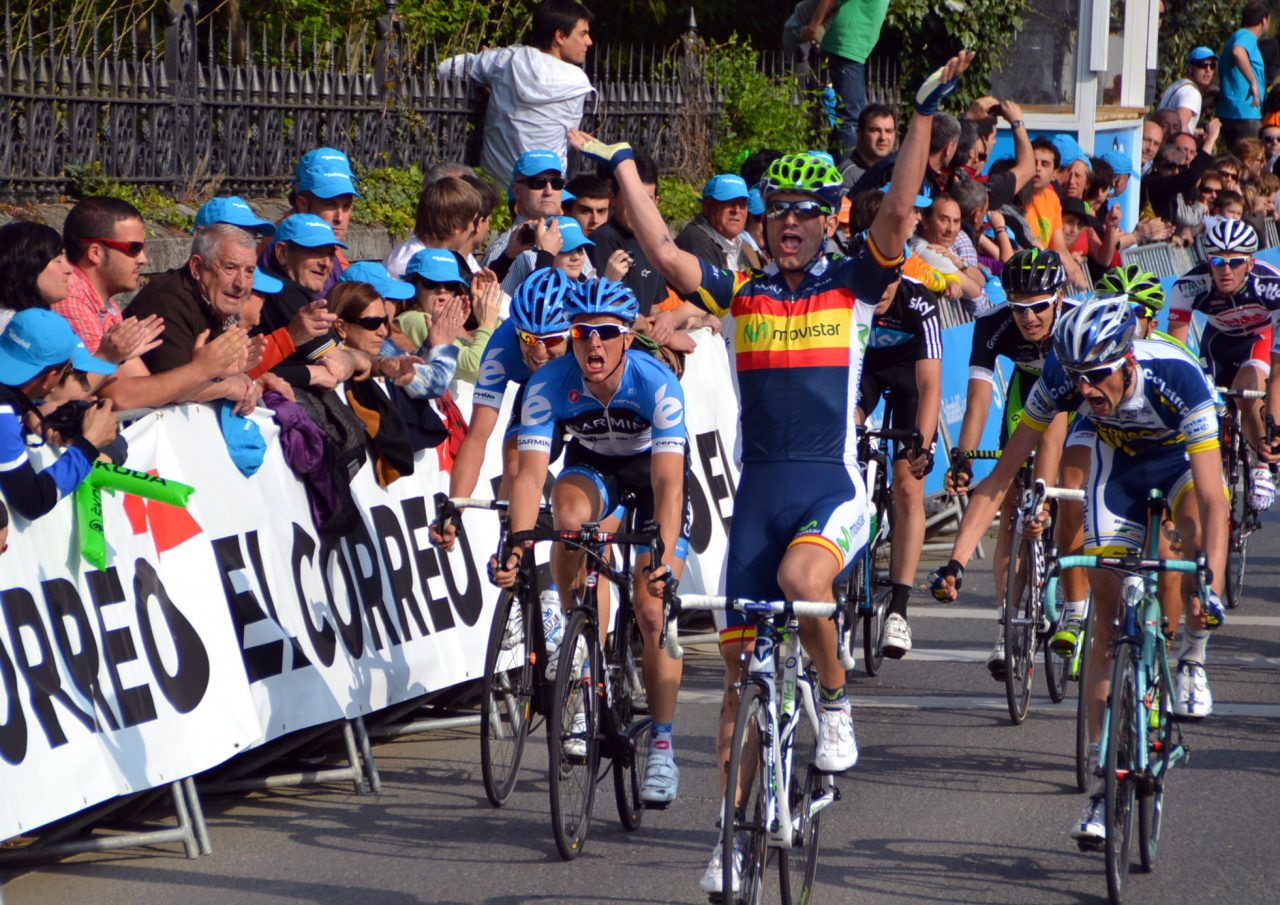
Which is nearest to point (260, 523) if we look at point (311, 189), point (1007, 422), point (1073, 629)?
point (311, 189)

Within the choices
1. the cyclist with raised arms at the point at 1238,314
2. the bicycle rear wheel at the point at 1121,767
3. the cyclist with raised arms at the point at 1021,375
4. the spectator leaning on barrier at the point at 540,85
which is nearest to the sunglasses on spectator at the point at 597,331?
the cyclist with raised arms at the point at 1021,375

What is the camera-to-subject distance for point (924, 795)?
7.56 meters

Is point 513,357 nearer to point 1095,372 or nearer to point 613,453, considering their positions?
point 613,453

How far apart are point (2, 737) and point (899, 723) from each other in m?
4.32

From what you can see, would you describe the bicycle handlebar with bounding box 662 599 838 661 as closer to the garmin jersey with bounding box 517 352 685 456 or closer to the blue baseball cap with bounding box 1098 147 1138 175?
the garmin jersey with bounding box 517 352 685 456

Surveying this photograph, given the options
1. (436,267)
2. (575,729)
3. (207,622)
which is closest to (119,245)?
(207,622)

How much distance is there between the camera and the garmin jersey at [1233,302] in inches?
473

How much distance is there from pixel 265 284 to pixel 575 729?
260cm

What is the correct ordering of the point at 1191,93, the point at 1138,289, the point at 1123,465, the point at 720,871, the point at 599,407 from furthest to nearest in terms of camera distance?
the point at 1191,93
the point at 1138,289
the point at 1123,465
the point at 599,407
the point at 720,871

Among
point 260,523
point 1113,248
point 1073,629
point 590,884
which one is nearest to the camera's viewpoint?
point 590,884

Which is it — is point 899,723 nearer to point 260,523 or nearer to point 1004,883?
point 1004,883

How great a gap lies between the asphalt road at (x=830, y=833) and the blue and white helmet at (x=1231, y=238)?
370cm

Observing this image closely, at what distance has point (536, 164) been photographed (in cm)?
1059

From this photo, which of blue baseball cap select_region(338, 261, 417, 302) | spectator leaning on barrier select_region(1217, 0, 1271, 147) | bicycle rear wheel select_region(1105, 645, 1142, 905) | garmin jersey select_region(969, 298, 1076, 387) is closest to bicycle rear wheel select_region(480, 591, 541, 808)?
blue baseball cap select_region(338, 261, 417, 302)
